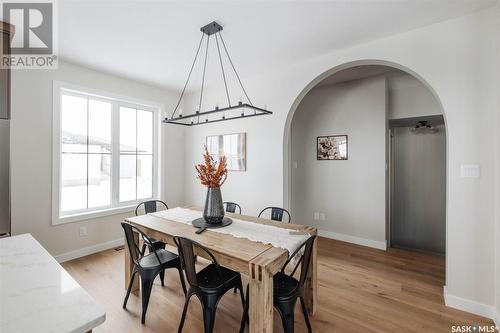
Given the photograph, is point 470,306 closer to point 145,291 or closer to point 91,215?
point 145,291

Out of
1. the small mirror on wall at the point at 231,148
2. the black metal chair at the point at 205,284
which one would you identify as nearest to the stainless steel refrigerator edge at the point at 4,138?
the black metal chair at the point at 205,284

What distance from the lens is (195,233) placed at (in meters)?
2.13

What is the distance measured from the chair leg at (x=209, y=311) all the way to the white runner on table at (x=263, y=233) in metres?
0.52

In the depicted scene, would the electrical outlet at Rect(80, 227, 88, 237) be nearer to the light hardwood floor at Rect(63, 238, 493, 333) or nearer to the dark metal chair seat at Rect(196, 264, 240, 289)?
the light hardwood floor at Rect(63, 238, 493, 333)

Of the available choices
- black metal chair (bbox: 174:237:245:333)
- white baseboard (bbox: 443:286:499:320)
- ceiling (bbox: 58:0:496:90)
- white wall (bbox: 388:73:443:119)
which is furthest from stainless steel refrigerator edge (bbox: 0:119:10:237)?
white wall (bbox: 388:73:443:119)

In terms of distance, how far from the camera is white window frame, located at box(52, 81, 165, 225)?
10.1 ft

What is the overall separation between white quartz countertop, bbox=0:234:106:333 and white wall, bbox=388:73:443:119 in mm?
4309

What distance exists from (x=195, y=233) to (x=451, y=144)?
255cm

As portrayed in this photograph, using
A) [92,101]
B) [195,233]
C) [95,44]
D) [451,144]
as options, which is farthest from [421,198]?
[92,101]

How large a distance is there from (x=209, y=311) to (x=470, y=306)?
237 centimetres

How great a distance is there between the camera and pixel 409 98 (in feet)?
11.9

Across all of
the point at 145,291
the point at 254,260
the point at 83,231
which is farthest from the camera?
the point at 83,231

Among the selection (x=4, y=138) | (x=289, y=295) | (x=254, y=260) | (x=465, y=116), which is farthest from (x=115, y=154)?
(x=465, y=116)

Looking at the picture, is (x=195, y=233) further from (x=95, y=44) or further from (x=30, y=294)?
(x=95, y=44)
